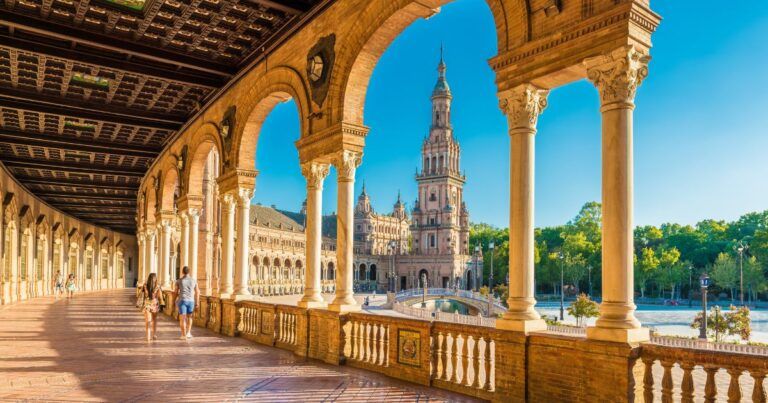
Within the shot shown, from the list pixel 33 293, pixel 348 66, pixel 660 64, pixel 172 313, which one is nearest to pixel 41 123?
pixel 172 313

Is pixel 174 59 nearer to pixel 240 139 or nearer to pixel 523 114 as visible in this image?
pixel 240 139

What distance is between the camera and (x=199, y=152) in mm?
19500

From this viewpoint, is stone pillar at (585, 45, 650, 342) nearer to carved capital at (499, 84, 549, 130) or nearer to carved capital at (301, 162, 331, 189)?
carved capital at (499, 84, 549, 130)

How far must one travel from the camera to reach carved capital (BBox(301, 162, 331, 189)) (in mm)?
11914

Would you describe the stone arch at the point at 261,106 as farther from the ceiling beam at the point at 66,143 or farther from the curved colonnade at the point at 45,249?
the curved colonnade at the point at 45,249

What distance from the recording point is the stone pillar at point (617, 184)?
6.22 m

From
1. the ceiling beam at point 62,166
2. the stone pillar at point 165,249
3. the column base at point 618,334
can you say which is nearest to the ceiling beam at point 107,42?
the column base at point 618,334

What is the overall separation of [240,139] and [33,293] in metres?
22.7

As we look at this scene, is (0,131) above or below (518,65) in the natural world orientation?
above

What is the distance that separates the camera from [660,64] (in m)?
75.1

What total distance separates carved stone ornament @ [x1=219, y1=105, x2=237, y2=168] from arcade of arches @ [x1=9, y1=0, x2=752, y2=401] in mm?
58

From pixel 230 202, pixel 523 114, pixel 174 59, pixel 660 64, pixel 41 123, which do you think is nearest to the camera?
pixel 523 114

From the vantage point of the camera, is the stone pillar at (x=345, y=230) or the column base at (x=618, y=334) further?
the stone pillar at (x=345, y=230)

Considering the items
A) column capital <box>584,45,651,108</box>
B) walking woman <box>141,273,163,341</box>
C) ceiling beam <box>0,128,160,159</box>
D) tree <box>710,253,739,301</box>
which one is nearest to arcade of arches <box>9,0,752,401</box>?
column capital <box>584,45,651,108</box>
